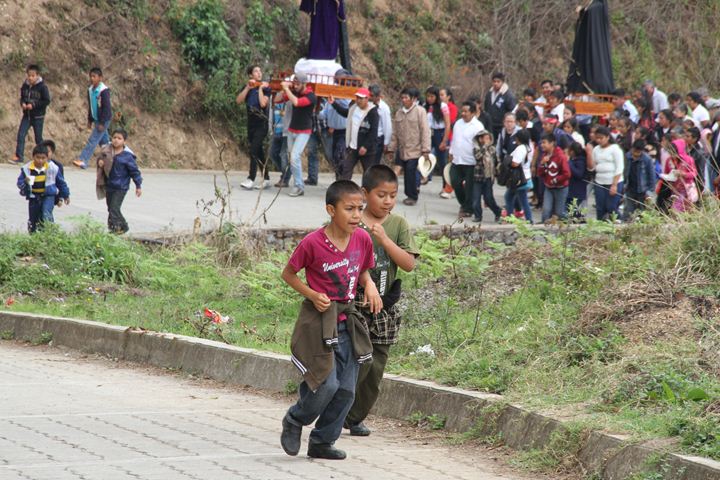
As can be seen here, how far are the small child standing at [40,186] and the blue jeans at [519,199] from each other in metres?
6.54

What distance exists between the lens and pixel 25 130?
1991 cm

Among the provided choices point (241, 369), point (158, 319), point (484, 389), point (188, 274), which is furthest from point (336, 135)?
point (484, 389)

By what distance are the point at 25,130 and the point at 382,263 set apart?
46.8 ft

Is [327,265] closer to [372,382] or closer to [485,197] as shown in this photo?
[372,382]

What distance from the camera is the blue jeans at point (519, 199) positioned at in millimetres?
17188

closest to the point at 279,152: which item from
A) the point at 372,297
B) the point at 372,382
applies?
the point at 372,382

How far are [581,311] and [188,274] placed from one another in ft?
17.2

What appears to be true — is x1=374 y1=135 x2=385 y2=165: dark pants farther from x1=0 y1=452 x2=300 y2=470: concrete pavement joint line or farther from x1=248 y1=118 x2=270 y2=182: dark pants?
x1=0 y1=452 x2=300 y2=470: concrete pavement joint line

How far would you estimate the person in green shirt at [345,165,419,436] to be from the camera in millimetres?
6844

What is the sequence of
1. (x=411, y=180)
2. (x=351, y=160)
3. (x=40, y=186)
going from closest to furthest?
1. (x=40, y=186)
2. (x=351, y=160)
3. (x=411, y=180)

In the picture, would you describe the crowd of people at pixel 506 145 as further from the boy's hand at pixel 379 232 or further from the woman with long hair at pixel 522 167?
the boy's hand at pixel 379 232

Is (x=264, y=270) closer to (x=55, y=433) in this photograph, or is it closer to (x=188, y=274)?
(x=188, y=274)

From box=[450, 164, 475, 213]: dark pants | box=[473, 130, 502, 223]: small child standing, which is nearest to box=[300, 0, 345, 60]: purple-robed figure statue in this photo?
box=[450, 164, 475, 213]: dark pants

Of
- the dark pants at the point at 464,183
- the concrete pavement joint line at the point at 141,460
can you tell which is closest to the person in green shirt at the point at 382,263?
the concrete pavement joint line at the point at 141,460
